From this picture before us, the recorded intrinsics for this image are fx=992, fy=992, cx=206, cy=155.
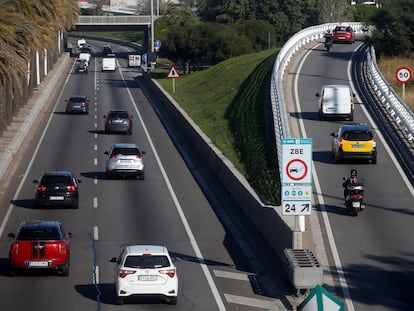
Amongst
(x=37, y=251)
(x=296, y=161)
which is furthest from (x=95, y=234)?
(x=296, y=161)

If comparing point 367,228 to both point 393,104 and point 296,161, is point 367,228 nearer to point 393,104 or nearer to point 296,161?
point 296,161

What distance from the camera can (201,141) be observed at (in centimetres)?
4631

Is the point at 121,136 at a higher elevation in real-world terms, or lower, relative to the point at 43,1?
lower

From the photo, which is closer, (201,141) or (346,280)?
(346,280)

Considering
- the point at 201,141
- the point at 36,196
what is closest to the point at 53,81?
the point at 201,141

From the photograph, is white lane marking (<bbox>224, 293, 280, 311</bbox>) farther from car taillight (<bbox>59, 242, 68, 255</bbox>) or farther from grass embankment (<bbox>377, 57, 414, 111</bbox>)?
grass embankment (<bbox>377, 57, 414, 111</bbox>)

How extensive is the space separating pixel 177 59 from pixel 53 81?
15137 mm

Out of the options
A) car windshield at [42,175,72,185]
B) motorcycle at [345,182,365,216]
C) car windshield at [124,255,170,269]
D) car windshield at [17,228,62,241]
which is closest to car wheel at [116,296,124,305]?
car windshield at [124,255,170,269]

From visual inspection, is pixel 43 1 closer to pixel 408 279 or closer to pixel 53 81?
pixel 53 81

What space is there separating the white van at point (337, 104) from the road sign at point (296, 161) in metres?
24.7

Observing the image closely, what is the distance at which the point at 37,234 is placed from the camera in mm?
24312

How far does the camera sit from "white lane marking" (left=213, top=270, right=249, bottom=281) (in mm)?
24469

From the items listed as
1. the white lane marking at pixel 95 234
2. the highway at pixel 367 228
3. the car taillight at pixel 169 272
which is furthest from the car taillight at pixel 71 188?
the car taillight at pixel 169 272

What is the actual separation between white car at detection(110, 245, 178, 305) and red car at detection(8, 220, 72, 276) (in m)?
3.16
